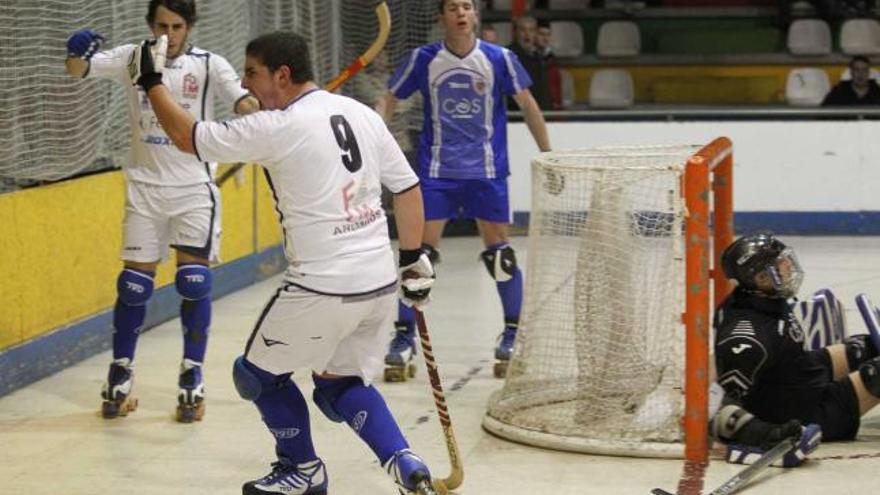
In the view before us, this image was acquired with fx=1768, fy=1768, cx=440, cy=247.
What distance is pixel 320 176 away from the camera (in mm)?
4926

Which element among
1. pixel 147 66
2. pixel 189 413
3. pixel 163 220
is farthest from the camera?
pixel 163 220

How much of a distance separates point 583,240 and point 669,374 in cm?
59

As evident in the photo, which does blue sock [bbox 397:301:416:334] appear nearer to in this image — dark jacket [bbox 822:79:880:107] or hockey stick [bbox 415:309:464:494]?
hockey stick [bbox 415:309:464:494]

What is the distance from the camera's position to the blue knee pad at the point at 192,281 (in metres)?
6.81

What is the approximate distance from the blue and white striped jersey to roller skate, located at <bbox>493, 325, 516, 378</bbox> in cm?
69

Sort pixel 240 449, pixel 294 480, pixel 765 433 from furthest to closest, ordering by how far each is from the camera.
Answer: pixel 240 449 → pixel 765 433 → pixel 294 480

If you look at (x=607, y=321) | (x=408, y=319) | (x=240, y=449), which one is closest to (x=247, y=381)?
(x=240, y=449)

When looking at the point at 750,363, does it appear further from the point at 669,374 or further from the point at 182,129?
the point at 182,129

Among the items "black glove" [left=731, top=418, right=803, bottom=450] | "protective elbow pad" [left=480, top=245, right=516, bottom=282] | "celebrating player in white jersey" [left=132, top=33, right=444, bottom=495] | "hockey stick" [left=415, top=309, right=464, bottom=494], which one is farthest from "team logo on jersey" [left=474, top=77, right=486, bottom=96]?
"celebrating player in white jersey" [left=132, top=33, right=444, bottom=495]

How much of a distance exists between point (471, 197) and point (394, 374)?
2.92 feet

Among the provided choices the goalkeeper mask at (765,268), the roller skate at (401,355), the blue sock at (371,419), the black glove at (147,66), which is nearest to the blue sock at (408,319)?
the roller skate at (401,355)

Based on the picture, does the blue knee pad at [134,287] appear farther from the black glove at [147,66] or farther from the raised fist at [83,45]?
the black glove at [147,66]

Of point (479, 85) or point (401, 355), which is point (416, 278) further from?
point (479, 85)

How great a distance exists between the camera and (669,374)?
6250 millimetres
